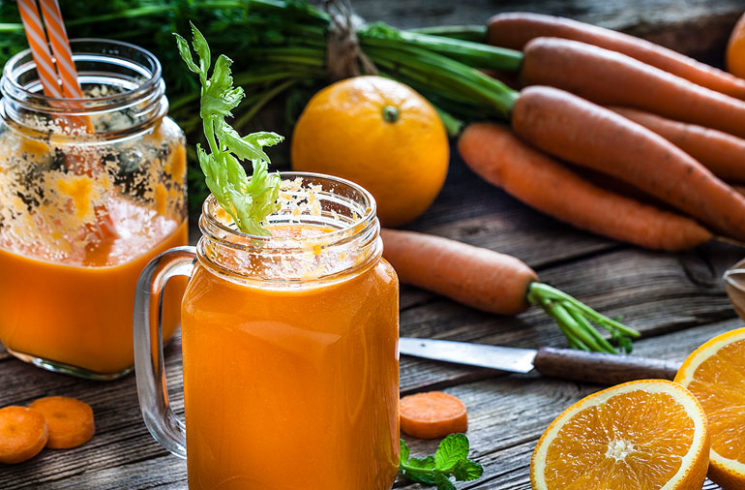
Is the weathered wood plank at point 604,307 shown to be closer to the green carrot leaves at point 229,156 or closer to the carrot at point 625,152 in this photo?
the carrot at point 625,152

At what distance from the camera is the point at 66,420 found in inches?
45.2

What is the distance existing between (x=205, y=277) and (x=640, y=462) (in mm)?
507

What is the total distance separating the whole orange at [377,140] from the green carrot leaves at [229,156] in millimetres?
713

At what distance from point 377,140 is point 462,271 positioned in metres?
0.28

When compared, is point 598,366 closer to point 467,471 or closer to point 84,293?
point 467,471

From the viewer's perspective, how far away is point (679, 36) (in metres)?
2.28

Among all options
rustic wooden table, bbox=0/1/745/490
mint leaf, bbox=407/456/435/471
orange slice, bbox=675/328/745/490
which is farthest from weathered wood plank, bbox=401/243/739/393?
orange slice, bbox=675/328/745/490

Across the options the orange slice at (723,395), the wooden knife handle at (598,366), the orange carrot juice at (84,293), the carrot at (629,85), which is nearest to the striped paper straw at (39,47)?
the orange carrot juice at (84,293)

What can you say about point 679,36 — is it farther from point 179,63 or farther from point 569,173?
point 179,63

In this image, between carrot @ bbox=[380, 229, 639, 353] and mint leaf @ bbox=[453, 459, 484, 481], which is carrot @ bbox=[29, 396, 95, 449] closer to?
mint leaf @ bbox=[453, 459, 484, 481]

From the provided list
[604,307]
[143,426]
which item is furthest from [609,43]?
[143,426]

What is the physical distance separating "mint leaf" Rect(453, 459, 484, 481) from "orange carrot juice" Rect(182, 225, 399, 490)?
0.13 meters

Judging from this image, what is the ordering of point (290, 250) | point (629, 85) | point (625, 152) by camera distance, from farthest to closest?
1. point (629, 85)
2. point (625, 152)
3. point (290, 250)

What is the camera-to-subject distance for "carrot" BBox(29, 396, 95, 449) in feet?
3.72
